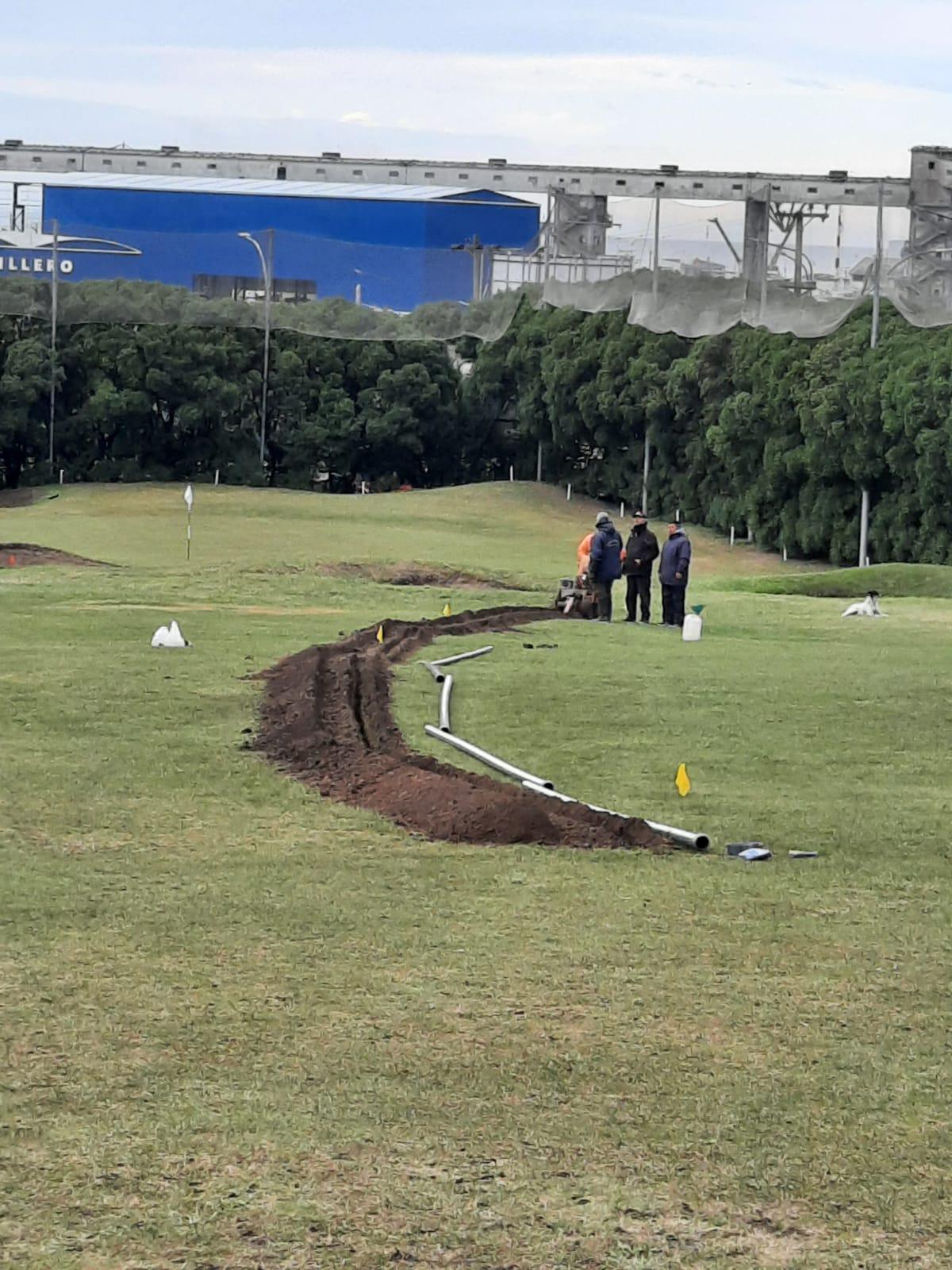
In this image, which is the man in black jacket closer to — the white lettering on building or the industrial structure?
the industrial structure

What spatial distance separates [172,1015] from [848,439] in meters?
42.2

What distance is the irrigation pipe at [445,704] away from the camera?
16.2 m

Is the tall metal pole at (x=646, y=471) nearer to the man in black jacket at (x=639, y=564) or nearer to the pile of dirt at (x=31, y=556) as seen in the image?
the pile of dirt at (x=31, y=556)

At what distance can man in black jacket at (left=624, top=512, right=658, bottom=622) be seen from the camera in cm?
2575

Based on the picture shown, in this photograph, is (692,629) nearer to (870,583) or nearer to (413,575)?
(413,575)

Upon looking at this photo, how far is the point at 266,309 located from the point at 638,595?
30.8m

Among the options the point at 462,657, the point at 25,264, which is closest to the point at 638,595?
the point at 462,657

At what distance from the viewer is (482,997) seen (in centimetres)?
850

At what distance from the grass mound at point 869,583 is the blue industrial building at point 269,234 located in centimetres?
2051

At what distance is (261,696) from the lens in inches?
704

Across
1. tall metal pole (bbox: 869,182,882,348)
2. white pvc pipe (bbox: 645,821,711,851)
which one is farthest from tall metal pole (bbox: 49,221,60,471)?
white pvc pipe (bbox: 645,821,711,851)

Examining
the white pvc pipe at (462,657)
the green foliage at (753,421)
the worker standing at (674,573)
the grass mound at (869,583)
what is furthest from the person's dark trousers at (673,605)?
the green foliage at (753,421)

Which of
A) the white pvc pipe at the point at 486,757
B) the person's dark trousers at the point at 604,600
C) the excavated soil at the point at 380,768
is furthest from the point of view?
the person's dark trousers at the point at 604,600

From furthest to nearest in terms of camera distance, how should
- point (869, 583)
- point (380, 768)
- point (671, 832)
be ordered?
point (869, 583) → point (380, 768) → point (671, 832)
